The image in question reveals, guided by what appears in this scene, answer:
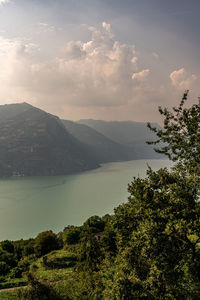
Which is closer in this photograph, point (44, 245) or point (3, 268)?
point (3, 268)

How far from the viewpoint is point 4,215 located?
293 feet

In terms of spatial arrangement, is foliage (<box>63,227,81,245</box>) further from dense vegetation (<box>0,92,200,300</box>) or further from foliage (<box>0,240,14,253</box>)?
dense vegetation (<box>0,92,200,300</box>)

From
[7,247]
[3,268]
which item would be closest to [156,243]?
[3,268]

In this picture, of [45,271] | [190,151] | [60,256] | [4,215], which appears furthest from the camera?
[4,215]

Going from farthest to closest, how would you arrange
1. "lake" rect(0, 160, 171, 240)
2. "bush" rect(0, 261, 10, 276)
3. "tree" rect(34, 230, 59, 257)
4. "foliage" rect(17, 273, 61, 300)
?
1. "lake" rect(0, 160, 171, 240)
2. "tree" rect(34, 230, 59, 257)
3. "bush" rect(0, 261, 10, 276)
4. "foliage" rect(17, 273, 61, 300)

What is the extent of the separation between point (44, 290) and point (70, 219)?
73.9 m

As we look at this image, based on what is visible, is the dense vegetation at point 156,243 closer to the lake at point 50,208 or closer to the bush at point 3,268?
the bush at point 3,268

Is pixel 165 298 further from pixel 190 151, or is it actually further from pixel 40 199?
pixel 40 199

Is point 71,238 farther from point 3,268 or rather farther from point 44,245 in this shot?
point 3,268

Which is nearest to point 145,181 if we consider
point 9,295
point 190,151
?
point 190,151

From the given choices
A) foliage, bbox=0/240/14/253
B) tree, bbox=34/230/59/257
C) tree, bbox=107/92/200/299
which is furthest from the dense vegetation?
foliage, bbox=0/240/14/253

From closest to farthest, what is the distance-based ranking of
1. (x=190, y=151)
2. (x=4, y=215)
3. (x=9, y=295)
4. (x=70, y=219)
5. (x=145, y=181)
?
(x=145, y=181)
(x=190, y=151)
(x=9, y=295)
(x=70, y=219)
(x=4, y=215)

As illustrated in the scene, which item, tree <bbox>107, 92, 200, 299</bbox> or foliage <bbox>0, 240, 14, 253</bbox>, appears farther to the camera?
foliage <bbox>0, 240, 14, 253</bbox>

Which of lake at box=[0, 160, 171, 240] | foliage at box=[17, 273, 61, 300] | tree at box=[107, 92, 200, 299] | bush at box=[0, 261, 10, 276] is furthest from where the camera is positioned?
lake at box=[0, 160, 171, 240]
